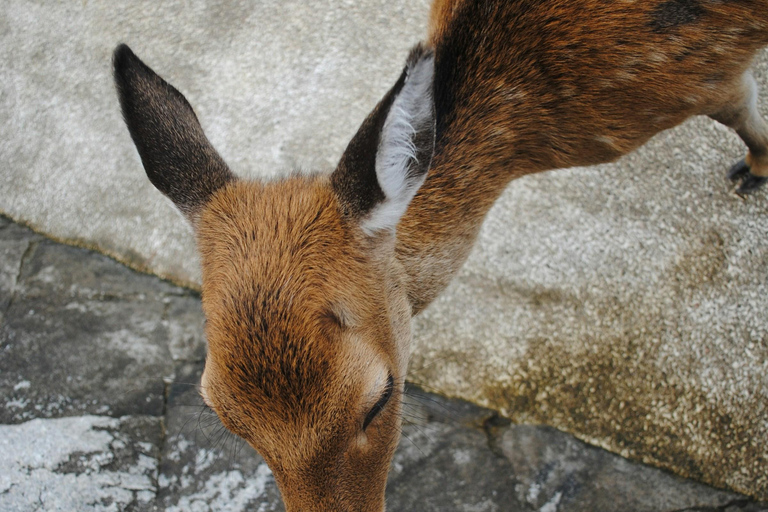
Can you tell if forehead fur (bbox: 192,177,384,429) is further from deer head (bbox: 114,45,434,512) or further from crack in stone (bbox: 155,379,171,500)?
crack in stone (bbox: 155,379,171,500)

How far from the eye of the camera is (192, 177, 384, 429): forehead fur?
1.64m

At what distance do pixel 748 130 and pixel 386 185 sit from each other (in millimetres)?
2419

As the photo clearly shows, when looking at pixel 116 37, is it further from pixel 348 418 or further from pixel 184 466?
pixel 348 418

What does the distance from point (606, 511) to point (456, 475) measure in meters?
0.73

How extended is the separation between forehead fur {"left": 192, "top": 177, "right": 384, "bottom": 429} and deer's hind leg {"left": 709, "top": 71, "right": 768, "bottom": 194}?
6.79 feet

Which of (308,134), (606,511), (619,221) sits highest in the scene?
(308,134)

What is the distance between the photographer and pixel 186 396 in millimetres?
3227

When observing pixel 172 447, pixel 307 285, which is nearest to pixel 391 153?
pixel 307 285

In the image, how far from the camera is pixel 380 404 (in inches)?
73.5

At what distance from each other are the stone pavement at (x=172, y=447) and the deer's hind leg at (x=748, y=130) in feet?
5.74

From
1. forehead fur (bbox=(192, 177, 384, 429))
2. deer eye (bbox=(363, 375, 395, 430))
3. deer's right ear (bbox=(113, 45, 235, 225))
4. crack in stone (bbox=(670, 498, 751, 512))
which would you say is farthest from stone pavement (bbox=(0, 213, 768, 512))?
deer's right ear (bbox=(113, 45, 235, 225))

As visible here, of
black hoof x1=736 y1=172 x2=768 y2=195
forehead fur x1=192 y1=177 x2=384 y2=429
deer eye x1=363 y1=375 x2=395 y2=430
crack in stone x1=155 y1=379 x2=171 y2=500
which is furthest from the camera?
black hoof x1=736 y1=172 x2=768 y2=195

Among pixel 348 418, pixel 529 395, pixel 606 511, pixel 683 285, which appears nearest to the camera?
pixel 348 418

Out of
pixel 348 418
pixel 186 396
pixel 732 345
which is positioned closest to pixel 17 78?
pixel 186 396
